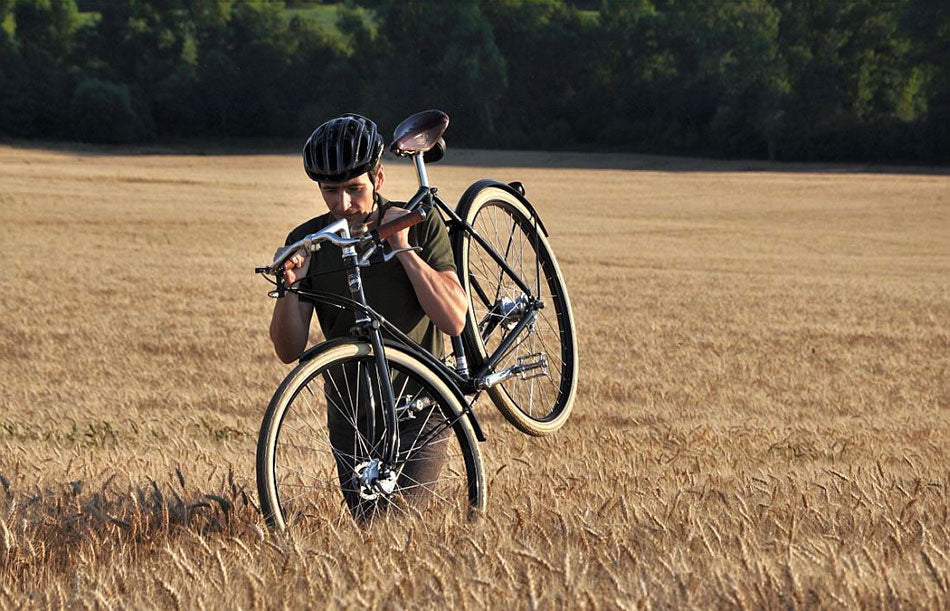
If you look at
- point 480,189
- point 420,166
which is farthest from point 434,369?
point 480,189

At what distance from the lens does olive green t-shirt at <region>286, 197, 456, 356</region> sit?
Answer: 4965 millimetres

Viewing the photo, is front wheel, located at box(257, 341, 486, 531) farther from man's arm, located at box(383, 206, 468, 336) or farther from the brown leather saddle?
the brown leather saddle

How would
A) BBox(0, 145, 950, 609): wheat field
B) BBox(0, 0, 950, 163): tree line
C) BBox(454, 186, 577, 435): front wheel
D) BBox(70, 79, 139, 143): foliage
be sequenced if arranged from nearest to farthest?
BBox(0, 145, 950, 609): wheat field
BBox(454, 186, 577, 435): front wheel
BBox(0, 0, 950, 163): tree line
BBox(70, 79, 139, 143): foliage

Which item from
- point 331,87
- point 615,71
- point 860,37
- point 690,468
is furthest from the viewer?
point 615,71

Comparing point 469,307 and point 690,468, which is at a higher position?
point 469,307

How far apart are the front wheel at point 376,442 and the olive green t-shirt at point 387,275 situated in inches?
11.6

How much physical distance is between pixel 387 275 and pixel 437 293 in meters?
0.32

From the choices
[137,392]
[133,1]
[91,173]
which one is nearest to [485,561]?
[137,392]

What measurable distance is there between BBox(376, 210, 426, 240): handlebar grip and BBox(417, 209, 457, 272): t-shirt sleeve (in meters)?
0.41

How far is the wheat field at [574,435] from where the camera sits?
3.47 metres

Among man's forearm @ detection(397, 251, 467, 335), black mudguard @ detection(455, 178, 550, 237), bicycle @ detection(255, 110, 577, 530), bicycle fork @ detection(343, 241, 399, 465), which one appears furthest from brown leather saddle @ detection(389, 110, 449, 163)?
bicycle fork @ detection(343, 241, 399, 465)

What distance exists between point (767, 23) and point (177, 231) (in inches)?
2324

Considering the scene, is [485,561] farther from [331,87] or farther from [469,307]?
[331,87]

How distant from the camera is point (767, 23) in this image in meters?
80.1
